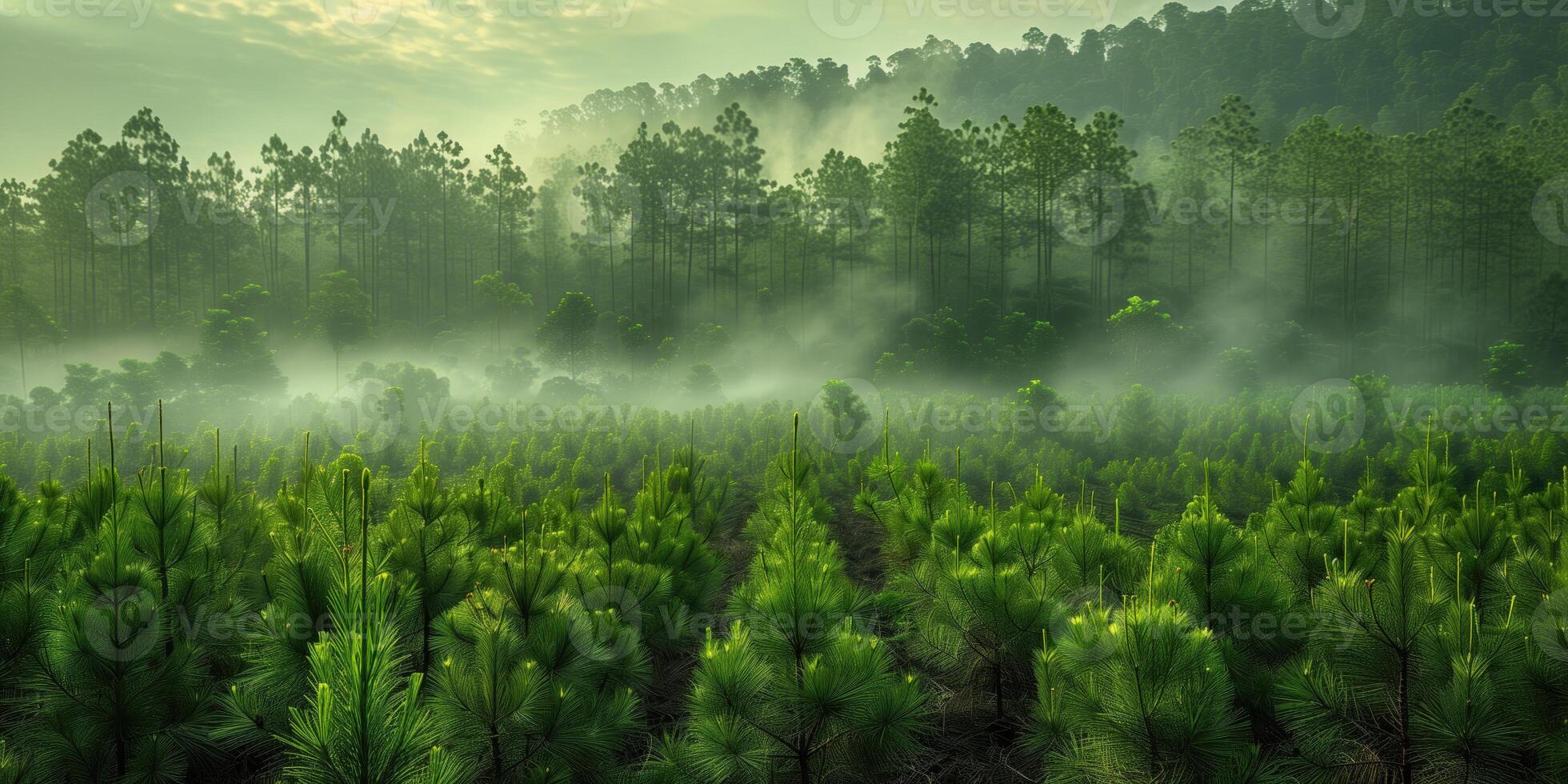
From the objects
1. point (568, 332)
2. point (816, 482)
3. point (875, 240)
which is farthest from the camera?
point (875, 240)

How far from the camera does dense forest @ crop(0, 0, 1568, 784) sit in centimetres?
323

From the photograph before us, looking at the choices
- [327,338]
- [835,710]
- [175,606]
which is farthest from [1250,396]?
[327,338]

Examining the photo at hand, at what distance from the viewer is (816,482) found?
27.4ft

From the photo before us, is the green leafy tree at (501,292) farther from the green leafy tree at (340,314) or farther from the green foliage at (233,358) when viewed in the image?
the green foliage at (233,358)

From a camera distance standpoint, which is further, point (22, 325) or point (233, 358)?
point (22, 325)

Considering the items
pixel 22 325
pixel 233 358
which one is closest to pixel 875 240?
pixel 233 358

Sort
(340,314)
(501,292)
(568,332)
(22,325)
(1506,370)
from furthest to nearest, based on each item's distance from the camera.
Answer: (501,292) → (22,325) → (340,314) → (568,332) → (1506,370)

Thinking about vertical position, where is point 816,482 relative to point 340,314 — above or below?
below

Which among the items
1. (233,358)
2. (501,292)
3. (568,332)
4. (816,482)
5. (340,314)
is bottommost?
(816,482)

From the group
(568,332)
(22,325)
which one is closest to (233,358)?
(568,332)

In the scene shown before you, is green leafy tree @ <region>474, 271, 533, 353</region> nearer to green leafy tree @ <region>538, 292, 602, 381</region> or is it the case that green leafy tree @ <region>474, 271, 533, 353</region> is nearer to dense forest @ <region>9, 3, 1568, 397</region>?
dense forest @ <region>9, 3, 1568, 397</region>

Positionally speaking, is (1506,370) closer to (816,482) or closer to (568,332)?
(816,482)

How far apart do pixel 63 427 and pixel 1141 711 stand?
25800mm

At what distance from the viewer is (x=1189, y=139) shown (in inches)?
1951
